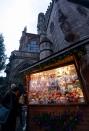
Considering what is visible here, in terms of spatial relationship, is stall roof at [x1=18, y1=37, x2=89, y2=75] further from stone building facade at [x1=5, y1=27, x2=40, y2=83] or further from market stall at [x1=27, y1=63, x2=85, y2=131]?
stone building facade at [x1=5, y1=27, x2=40, y2=83]

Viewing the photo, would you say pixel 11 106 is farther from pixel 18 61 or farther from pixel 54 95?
pixel 18 61

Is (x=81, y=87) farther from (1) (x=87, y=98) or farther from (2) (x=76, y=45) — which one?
(2) (x=76, y=45)

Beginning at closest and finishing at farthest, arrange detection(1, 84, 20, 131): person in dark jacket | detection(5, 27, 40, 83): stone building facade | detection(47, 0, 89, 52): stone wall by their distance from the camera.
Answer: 1. detection(1, 84, 20, 131): person in dark jacket
2. detection(47, 0, 89, 52): stone wall
3. detection(5, 27, 40, 83): stone building facade

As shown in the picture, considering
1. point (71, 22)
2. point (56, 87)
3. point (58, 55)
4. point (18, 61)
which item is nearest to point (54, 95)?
point (56, 87)

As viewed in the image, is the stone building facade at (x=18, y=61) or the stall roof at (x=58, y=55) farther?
the stone building facade at (x=18, y=61)

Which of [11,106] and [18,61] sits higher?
[18,61]

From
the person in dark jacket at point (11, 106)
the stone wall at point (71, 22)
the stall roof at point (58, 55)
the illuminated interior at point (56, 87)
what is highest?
the stone wall at point (71, 22)

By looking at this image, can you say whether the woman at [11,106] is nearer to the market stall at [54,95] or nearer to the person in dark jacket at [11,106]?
the person in dark jacket at [11,106]

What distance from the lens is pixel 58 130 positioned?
583 cm

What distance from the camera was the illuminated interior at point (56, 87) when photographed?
5.63m

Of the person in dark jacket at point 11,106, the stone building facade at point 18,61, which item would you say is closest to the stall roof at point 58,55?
the person in dark jacket at point 11,106

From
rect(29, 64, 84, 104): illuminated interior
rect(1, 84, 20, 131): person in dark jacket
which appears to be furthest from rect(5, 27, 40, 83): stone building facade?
rect(1, 84, 20, 131): person in dark jacket

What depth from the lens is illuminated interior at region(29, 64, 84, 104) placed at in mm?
5632

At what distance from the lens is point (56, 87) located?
6.20 m
